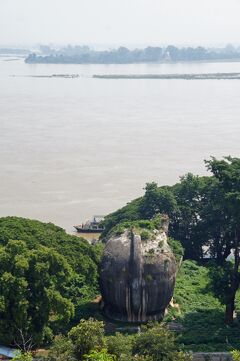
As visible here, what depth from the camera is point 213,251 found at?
31.1 m

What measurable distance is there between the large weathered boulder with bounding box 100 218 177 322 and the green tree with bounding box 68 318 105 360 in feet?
18.1

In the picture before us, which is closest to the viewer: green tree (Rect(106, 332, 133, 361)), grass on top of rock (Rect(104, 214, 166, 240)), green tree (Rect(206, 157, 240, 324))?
green tree (Rect(106, 332, 133, 361))

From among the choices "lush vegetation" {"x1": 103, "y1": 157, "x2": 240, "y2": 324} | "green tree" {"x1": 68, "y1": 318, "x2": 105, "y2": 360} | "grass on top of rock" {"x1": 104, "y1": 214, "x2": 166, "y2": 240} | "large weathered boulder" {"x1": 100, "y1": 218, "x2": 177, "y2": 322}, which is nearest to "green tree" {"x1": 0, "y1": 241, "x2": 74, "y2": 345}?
"large weathered boulder" {"x1": 100, "y1": 218, "x2": 177, "y2": 322}

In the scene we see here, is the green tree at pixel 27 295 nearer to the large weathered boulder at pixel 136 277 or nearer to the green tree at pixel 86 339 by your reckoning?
the large weathered boulder at pixel 136 277

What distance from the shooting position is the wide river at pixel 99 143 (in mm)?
42094

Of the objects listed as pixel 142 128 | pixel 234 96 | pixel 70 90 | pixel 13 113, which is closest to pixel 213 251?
pixel 142 128

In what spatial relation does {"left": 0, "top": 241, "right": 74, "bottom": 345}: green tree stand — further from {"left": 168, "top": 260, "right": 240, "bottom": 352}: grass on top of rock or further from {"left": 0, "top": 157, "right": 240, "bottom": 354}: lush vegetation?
{"left": 168, "top": 260, "right": 240, "bottom": 352}: grass on top of rock

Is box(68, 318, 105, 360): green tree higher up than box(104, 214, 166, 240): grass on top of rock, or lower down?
lower down

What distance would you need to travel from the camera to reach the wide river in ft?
138

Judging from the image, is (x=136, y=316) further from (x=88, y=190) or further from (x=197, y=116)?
(x=197, y=116)

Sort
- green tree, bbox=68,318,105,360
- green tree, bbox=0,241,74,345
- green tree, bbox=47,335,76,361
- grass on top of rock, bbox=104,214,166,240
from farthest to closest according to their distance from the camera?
grass on top of rock, bbox=104,214,166,240
green tree, bbox=0,241,74,345
green tree, bbox=68,318,105,360
green tree, bbox=47,335,76,361

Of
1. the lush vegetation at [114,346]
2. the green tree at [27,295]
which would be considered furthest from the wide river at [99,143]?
the lush vegetation at [114,346]

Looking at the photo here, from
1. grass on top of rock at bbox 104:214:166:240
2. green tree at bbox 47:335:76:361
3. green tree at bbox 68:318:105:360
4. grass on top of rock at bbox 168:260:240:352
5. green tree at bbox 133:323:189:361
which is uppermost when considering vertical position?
grass on top of rock at bbox 104:214:166:240

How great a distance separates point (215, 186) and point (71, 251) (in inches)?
413
